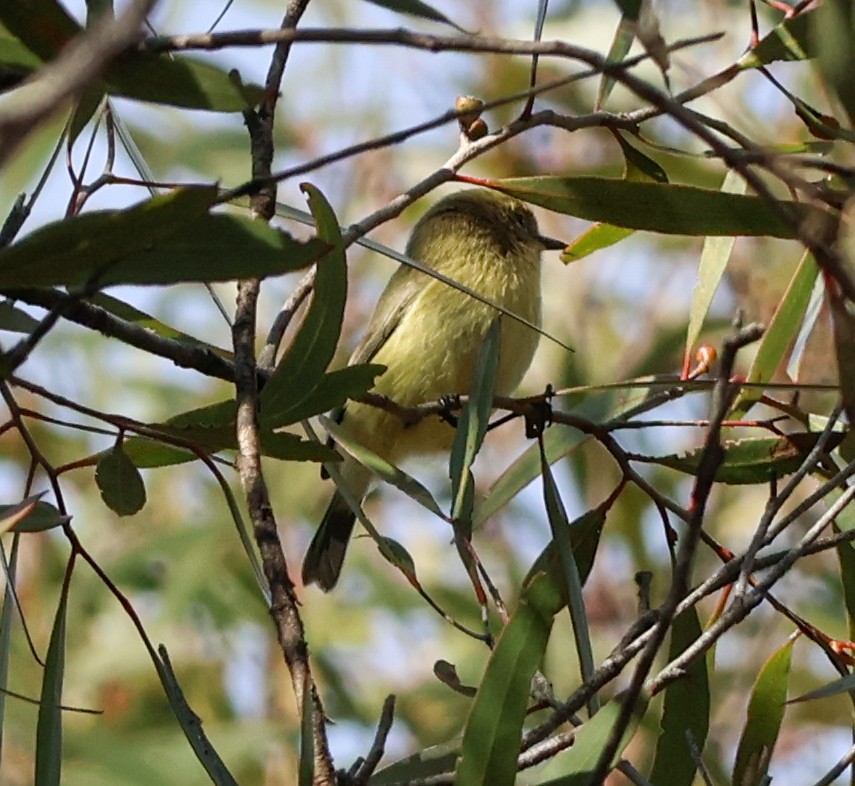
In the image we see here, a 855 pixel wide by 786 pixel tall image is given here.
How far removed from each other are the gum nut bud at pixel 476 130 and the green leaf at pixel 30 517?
0.87 metres

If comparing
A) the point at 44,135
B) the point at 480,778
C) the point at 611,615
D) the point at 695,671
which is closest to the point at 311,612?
the point at 611,615

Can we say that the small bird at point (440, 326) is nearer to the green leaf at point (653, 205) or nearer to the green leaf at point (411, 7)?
the green leaf at point (653, 205)

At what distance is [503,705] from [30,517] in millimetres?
602

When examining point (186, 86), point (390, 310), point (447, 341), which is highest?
point (390, 310)

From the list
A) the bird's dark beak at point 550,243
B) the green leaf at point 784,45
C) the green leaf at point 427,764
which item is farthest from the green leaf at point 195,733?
the bird's dark beak at point 550,243

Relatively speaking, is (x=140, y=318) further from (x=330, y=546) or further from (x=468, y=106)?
(x=330, y=546)

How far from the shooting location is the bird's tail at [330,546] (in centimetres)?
396

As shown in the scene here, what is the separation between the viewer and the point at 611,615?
4863 mm

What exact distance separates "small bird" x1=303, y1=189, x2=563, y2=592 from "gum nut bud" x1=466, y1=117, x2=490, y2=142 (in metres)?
1.04

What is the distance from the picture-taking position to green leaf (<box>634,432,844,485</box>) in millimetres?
2283

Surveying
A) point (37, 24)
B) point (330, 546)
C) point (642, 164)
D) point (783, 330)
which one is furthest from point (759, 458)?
point (330, 546)

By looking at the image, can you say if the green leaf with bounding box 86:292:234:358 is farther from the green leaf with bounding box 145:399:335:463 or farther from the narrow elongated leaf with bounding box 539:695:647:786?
the narrow elongated leaf with bounding box 539:695:647:786

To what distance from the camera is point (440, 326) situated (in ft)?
11.3

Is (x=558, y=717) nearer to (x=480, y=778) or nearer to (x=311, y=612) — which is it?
(x=480, y=778)
